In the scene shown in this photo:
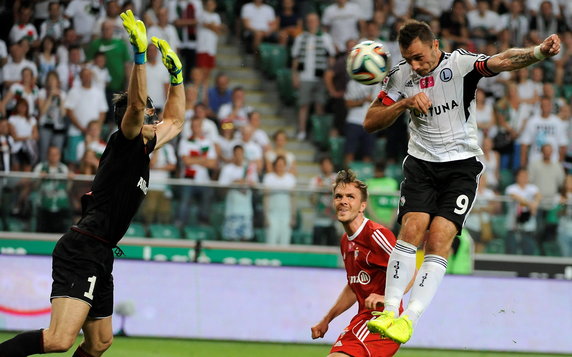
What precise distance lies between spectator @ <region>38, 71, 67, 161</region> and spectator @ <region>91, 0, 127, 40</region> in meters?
1.20

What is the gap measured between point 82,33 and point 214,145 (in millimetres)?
3542

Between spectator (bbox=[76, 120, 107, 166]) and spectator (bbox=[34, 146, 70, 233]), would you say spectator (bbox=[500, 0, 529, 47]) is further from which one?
spectator (bbox=[34, 146, 70, 233])

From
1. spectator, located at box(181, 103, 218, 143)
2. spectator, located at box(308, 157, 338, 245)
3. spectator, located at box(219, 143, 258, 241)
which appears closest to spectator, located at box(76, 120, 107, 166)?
spectator, located at box(181, 103, 218, 143)

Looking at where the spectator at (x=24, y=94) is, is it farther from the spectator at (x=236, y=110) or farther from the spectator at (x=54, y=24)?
the spectator at (x=236, y=110)

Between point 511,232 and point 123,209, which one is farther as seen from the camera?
point 511,232

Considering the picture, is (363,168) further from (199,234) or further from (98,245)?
(98,245)

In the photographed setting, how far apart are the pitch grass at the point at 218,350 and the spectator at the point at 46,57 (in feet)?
17.7

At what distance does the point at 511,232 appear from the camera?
550 inches

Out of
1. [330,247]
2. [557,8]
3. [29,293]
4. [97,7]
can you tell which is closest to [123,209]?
[29,293]

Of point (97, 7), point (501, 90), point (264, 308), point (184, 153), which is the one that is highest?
point (97, 7)

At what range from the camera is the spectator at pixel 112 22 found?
16.5 meters

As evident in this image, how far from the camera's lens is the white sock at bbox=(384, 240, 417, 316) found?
24.8ft

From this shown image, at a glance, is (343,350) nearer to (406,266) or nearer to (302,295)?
(406,266)

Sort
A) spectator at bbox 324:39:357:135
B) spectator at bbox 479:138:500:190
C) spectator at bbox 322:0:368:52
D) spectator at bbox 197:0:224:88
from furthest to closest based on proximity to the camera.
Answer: spectator at bbox 322:0:368:52 < spectator at bbox 197:0:224:88 < spectator at bbox 324:39:357:135 < spectator at bbox 479:138:500:190
